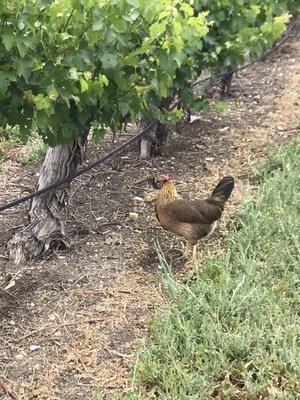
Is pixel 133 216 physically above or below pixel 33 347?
below

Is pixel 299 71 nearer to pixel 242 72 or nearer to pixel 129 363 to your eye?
pixel 242 72

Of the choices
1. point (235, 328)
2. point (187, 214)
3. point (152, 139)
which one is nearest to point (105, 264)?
point (187, 214)

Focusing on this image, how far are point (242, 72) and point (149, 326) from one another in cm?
507

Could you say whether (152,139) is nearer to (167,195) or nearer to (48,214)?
(167,195)

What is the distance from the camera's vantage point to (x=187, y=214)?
3.58 m

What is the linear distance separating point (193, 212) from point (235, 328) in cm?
86

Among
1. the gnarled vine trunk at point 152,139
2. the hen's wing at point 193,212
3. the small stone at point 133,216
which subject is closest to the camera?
the hen's wing at point 193,212

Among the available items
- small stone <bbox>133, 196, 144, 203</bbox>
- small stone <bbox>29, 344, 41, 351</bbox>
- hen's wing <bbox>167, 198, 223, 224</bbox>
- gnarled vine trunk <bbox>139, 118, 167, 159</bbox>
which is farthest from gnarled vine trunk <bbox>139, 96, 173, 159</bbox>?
small stone <bbox>29, 344, 41, 351</bbox>

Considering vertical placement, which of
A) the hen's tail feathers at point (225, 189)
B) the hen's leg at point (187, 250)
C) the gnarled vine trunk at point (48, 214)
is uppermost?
the gnarled vine trunk at point (48, 214)

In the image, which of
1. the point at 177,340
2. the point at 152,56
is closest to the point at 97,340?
the point at 177,340

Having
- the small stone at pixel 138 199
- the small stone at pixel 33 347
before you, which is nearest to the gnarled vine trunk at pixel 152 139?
the small stone at pixel 138 199

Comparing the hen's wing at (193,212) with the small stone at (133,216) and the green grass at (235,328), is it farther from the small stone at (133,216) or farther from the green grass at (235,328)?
the small stone at (133,216)

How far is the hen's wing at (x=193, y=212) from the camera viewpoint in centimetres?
358

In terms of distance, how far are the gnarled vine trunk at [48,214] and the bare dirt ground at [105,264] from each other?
0.09 meters
